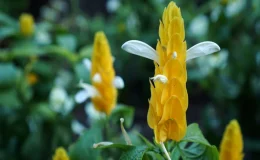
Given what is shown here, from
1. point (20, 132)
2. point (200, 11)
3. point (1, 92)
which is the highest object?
point (200, 11)

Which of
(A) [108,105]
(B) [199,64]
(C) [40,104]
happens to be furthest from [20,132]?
(B) [199,64]

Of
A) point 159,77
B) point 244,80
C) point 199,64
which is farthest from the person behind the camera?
point 199,64

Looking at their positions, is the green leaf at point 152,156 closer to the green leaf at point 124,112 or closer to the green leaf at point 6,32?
the green leaf at point 124,112

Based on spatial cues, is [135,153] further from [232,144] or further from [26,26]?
[26,26]

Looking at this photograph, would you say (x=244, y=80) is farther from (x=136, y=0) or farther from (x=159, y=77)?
(x=159, y=77)

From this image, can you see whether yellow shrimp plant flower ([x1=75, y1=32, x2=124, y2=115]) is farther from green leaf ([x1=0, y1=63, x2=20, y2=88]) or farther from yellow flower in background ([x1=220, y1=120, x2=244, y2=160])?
green leaf ([x1=0, y1=63, x2=20, y2=88])

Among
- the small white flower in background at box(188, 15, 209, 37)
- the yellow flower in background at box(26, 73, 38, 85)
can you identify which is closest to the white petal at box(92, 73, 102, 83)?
the yellow flower in background at box(26, 73, 38, 85)
